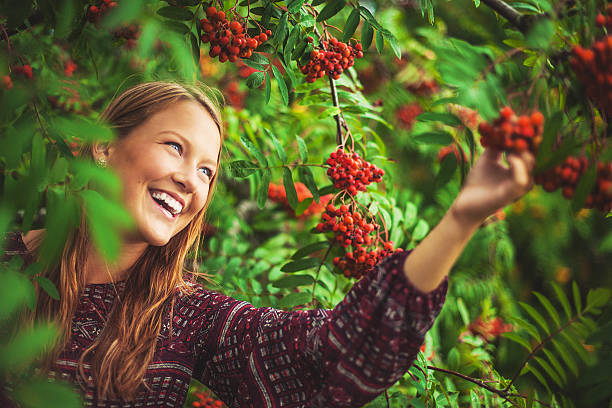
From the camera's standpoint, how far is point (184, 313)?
3.97 feet

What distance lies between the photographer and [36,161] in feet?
2.09

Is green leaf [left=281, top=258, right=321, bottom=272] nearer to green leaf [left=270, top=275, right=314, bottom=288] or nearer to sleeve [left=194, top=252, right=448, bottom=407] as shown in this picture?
green leaf [left=270, top=275, right=314, bottom=288]

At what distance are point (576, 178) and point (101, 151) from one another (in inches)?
45.0

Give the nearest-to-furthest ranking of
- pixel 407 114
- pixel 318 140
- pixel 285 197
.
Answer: pixel 318 140
pixel 285 197
pixel 407 114

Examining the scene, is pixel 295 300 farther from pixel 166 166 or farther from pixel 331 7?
pixel 331 7

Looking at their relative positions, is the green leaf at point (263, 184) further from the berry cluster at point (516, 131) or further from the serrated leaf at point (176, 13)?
the berry cluster at point (516, 131)

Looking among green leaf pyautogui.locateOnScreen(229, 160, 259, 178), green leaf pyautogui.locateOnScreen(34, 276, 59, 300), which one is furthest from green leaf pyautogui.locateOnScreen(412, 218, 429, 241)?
green leaf pyautogui.locateOnScreen(34, 276, 59, 300)

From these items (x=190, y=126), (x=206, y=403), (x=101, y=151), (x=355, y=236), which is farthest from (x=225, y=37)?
(x=206, y=403)

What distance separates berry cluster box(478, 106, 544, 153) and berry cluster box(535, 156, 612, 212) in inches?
1.8

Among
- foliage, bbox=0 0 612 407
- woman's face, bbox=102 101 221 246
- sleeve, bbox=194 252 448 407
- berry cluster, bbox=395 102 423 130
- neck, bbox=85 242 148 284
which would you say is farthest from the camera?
berry cluster, bbox=395 102 423 130

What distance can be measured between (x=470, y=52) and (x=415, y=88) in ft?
7.80

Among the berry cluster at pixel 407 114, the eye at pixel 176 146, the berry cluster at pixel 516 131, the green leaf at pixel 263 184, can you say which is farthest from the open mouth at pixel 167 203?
the berry cluster at pixel 407 114

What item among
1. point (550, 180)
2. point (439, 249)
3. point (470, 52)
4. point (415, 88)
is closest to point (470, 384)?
point (439, 249)

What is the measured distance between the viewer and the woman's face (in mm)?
1078
